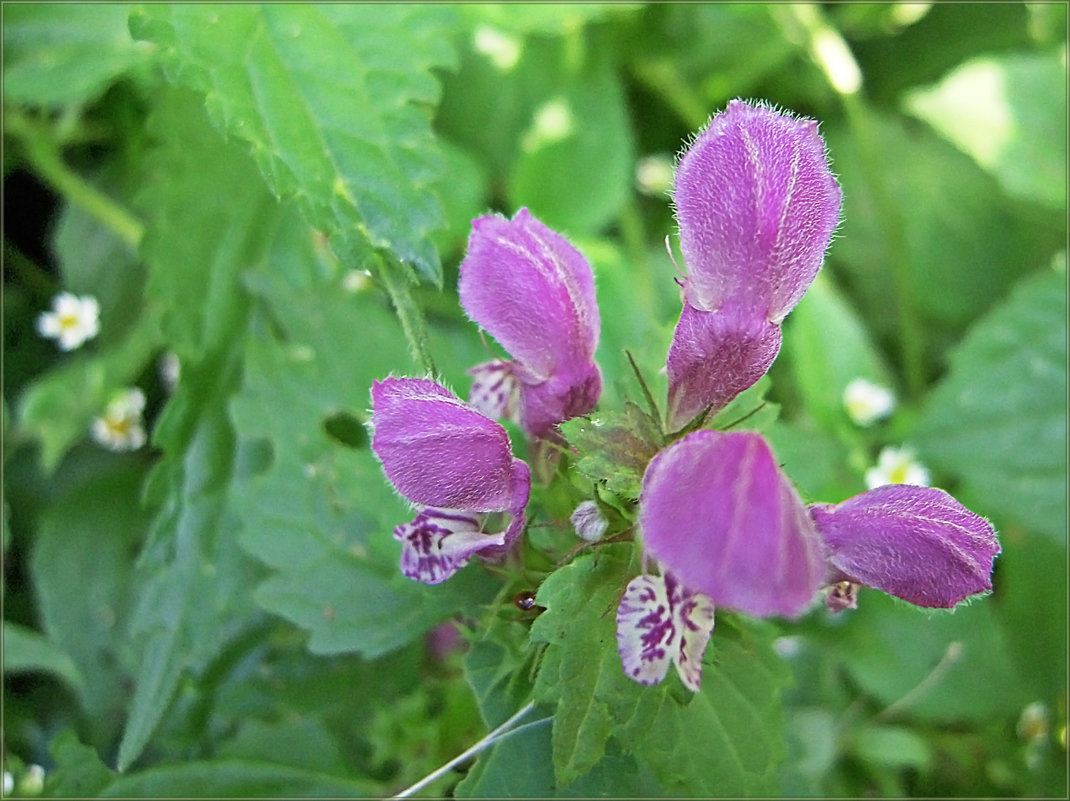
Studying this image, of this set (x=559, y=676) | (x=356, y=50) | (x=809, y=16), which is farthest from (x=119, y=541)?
(x=809, y=16)

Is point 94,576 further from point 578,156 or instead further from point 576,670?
point 578,156

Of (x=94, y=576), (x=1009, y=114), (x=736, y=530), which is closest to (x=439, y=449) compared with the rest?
(x=736, y=530)

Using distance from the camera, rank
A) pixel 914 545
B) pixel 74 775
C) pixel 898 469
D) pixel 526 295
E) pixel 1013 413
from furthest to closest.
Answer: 1. pixel 898 469
2. pixel 1013 413
3. pixel 74 775
4. pixel 526 295
5. pixel 914 545

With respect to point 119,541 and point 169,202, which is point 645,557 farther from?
point 119,541

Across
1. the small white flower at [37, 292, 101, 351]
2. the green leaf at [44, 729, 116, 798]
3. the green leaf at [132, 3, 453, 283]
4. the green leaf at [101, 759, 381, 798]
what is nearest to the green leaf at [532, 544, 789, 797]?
the green leaf at [132, 3, 453, 283]

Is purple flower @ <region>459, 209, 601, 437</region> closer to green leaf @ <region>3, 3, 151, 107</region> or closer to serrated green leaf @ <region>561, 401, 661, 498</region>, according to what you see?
serrated green leaf @ <region>561, 401, 661, 498</region>
